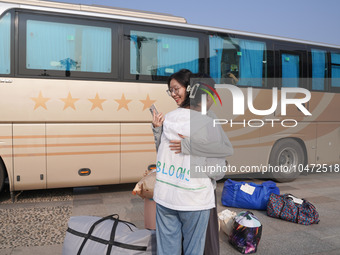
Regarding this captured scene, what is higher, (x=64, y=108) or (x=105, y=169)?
(x=64, y=108)

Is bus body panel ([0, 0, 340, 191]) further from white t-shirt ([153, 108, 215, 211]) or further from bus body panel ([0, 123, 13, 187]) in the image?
white t-shirt ([153, 108, 215, 211])

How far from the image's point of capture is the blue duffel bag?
18.9 feet

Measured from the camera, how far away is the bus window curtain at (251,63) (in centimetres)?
744

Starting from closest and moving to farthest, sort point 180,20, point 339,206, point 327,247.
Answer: point 327,247, point 339,206, point 180,20

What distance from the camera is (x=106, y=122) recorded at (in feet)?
20.6

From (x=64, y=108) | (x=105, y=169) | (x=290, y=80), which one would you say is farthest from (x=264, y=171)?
(x=64, y=108)

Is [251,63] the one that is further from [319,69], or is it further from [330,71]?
[330,71]

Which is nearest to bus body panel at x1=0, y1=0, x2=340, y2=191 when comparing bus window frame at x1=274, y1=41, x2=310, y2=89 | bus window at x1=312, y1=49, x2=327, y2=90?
bus window frame at x1=274, y1=41, x2=310, y2=89

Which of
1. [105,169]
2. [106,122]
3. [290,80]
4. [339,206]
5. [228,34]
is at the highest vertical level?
[228,34]

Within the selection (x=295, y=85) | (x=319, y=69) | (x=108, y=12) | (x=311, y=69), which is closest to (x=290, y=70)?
(x=295, y=85)

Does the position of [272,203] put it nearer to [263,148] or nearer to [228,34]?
[263,148]

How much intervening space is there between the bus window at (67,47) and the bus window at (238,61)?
230 cm

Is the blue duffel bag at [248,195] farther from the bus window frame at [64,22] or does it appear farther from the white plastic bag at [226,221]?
the bus window frame at [64,22]

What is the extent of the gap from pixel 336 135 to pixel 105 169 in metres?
6.03
